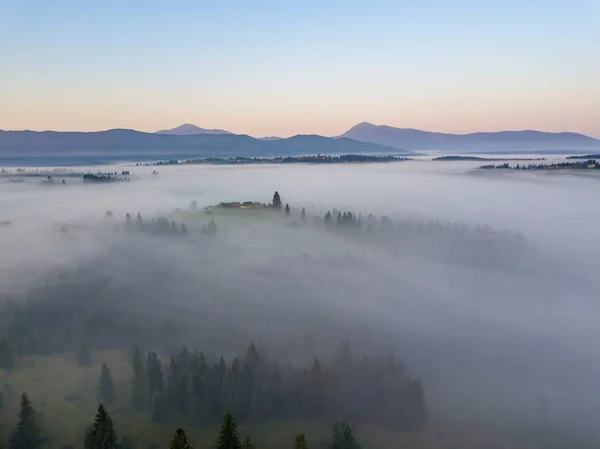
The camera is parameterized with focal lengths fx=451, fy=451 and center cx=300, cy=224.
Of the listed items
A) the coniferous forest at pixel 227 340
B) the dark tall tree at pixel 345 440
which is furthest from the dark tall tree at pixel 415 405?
the dark tall tree at pixel 345 440

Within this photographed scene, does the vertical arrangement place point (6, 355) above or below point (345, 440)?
below

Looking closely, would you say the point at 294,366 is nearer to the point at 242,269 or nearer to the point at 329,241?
the point at 242,269

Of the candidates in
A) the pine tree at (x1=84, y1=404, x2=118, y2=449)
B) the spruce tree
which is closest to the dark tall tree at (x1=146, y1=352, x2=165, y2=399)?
the pine tree at (x1=84, y1=404, x2=118, y2=449)

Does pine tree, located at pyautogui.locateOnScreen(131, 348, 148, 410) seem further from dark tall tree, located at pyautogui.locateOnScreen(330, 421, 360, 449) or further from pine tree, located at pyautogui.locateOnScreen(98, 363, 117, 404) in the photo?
dark tall tree, located at pyautogui.locateOnScreen(330, 421, 360, 449)

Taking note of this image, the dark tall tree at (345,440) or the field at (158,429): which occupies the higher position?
the dark tall tree at (345,440)

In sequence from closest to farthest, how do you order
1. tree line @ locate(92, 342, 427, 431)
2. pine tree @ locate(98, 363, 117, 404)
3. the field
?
the field, tree line @ locate(92, 342, 427, 431), pine tree @ locate(98, 363, 117, 404)

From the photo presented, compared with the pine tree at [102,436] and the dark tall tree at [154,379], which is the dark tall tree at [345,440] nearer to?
the pine tree at [102,436]

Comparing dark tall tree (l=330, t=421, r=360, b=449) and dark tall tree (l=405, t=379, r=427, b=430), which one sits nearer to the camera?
dark tall tree (l=330, t=421, r=360, b=449)

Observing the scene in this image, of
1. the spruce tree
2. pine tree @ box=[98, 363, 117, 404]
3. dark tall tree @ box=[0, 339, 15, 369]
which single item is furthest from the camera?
the spruce tree

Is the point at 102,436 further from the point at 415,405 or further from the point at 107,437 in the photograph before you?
the point at 415,405

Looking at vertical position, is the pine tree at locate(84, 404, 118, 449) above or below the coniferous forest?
above

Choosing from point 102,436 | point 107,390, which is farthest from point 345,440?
point 107,390
